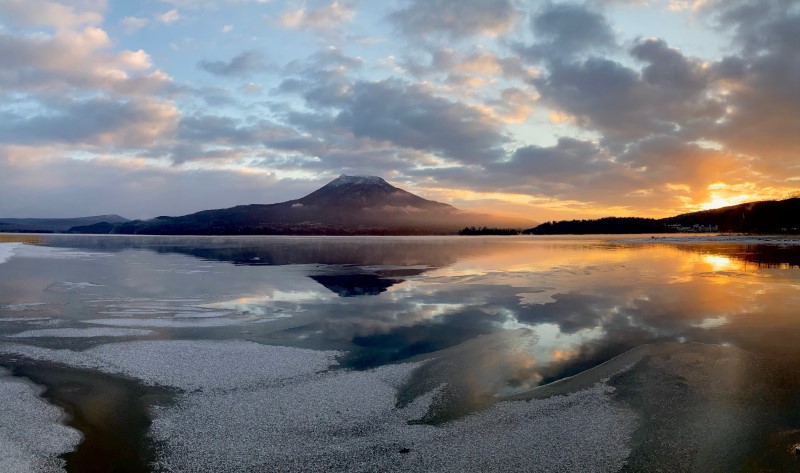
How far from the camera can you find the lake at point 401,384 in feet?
18.1

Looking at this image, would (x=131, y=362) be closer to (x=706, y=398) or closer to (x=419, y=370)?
(x=419, y=370)

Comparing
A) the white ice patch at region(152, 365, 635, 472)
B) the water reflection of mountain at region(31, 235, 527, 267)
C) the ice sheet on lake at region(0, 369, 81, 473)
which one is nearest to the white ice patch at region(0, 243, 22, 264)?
the water reflection of mountain at region(31, 235, 527, 267)

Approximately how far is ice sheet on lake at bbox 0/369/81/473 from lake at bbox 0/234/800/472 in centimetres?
3

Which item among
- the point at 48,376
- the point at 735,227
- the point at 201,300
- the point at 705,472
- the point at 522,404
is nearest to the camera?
the point at 705,472

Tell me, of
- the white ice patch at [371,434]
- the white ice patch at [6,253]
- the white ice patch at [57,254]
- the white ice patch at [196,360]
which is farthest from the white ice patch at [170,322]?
the white ice patch at [57,254]

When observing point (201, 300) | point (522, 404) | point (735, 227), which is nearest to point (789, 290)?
point (522, 404)

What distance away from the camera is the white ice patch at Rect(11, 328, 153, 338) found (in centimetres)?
1098

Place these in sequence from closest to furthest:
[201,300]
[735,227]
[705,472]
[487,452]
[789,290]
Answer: [705,472], [487,452], [201,300], [789,290], [735,227]

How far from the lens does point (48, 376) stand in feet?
26.6

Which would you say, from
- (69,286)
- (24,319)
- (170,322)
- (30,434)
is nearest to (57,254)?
(69,286)

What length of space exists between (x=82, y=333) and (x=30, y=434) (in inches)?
235

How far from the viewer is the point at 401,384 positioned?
25.4 feet

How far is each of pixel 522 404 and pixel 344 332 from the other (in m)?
5.45

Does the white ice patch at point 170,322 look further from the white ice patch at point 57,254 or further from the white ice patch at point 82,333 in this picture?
the white ice patch at point 57,254
